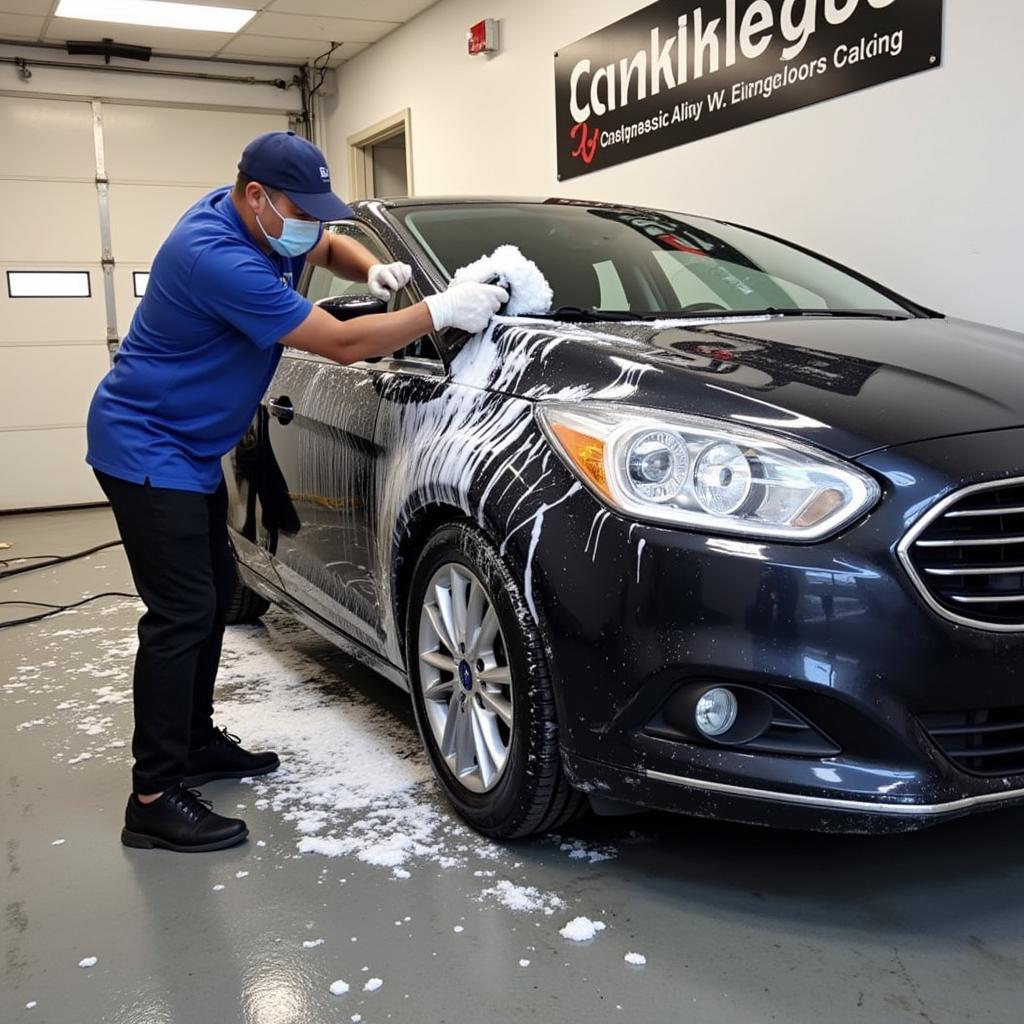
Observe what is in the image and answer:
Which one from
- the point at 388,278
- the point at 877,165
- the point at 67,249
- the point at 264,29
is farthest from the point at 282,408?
the point at 67,249

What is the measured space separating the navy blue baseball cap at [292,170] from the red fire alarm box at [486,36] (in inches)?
163

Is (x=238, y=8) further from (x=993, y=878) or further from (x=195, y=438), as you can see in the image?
(x=993, y=878)

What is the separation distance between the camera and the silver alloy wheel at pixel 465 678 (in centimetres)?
188

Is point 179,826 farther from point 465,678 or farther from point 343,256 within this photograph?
point 343,256

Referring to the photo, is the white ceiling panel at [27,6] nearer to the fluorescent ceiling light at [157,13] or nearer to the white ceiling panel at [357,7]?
the fluorescent ceiling light at [157,13]

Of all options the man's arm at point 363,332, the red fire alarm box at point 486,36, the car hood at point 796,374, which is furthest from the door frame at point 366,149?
the car hood at point 796,374

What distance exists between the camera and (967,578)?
1489 millimetres

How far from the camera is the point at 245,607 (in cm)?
370

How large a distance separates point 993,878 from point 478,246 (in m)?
1.59

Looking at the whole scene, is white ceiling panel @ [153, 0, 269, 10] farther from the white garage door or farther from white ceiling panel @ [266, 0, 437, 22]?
the white garage door

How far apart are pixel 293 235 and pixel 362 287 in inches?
19.4

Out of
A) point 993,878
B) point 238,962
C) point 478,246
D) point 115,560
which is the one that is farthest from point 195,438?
point 115,560

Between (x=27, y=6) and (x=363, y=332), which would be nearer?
(x=363, y=332)

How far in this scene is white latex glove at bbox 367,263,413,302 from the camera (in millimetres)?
2256
